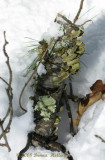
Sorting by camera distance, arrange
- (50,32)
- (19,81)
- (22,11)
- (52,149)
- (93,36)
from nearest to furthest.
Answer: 1. (50,32)
2. (52,149)
3. (19,81)
4. (93,36)
5. (22,11)

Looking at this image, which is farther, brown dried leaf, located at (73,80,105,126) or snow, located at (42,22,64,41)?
brown dried leaf, located at (73,80,105,126)

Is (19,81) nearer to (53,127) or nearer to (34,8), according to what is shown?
(53,127)

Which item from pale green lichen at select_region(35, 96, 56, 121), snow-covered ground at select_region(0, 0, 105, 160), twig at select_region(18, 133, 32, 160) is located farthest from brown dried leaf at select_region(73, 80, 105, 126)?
twig at select_region(18, 133, 32, 160)

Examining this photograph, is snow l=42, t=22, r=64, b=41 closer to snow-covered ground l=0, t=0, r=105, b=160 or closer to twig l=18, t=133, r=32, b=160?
snow-covered ground l=0, t=0, r=105, b=160

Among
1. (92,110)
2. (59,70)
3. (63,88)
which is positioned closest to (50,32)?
(59,70)

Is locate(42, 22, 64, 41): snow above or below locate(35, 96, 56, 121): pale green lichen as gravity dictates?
above

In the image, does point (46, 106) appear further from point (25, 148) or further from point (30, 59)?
point (30, 59)

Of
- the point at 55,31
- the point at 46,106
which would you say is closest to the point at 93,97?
the point at 46,106
